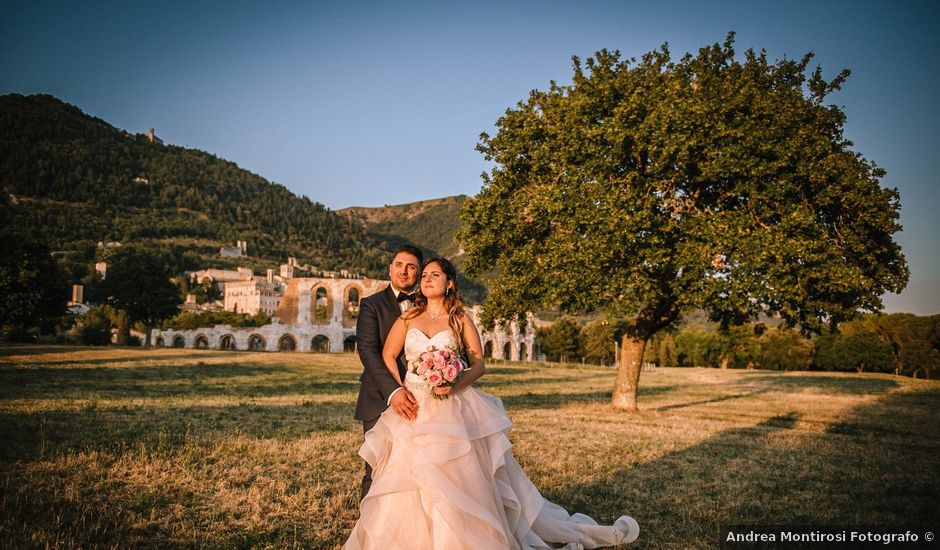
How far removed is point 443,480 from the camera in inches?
150

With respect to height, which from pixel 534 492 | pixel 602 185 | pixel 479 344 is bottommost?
pixel 534 492

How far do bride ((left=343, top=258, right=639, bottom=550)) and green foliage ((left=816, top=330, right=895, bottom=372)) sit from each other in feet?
203

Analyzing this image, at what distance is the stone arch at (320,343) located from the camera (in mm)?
68188

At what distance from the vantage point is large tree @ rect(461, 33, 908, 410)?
1207cm

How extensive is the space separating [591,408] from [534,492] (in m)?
11.7

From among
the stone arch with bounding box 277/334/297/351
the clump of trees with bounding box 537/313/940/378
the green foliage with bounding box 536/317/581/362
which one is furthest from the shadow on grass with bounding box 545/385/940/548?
the green foliage with bounding box 536/317/581/362

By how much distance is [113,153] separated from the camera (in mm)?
179750

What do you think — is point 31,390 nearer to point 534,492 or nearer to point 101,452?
point 101,452

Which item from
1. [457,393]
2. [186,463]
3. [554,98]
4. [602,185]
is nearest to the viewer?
[457,393]

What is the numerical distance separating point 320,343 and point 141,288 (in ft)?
80.0

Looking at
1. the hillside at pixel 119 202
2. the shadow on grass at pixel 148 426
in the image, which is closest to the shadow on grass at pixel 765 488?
the shadow on grass at pixel 148 426

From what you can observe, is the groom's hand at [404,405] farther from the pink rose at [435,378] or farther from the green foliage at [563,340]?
the green foliage at [563,340]

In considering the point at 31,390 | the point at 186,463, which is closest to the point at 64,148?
the point at 31,390

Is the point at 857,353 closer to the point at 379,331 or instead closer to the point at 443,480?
the point at 379,331
